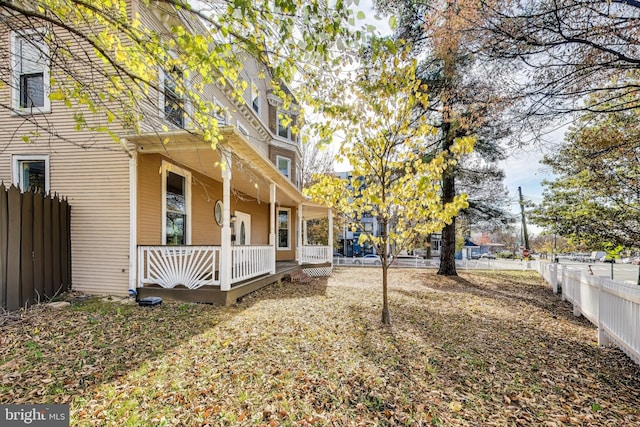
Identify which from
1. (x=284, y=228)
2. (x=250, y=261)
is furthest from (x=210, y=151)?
(x=284, y=228)

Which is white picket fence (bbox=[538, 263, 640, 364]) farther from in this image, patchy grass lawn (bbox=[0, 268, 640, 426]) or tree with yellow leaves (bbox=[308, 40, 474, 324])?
tree with yellow leaves (bbox=[308, 40, 474, 324])

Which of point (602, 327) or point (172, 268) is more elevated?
point (172, 268)

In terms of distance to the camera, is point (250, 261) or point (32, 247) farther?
point (250, 261)

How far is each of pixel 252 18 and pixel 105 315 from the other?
16.7 feet

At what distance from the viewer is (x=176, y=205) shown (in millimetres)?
7672

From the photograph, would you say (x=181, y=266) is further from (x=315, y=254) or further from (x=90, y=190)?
(x=315, y=254)

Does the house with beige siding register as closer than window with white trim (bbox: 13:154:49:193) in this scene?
Yes

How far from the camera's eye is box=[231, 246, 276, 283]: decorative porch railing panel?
258 inches

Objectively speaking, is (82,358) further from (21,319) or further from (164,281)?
(164,281)

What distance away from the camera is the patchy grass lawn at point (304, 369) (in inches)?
108

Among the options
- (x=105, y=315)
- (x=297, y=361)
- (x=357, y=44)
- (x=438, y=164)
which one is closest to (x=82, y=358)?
(x=105, y=315)
